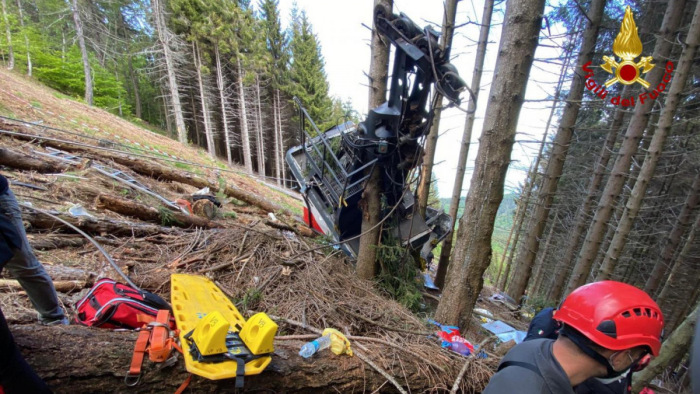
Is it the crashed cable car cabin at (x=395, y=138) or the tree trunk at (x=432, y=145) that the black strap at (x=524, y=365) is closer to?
the crashed cable car cabin at (x=395, y=138)

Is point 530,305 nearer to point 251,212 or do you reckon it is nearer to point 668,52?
point 668,52

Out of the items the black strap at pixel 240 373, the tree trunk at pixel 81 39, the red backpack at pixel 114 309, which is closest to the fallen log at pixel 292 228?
the red backpack at pixel 114 309

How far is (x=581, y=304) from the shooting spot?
1.58 m

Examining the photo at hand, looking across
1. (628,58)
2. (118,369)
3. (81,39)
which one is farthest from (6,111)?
(628,58)

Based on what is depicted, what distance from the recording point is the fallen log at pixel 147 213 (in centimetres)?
443

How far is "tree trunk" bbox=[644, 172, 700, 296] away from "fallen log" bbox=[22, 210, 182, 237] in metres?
11.7

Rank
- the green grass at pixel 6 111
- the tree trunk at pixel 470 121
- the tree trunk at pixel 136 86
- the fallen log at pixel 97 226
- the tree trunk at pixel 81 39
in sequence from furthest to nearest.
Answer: the tree trunk at pixel 136 86 < the tree trunk at pixel 81 39 < the green grass at pixel 6 111 < the tree trunk at pixel 470 121 < the fallen log at pixel 97 226

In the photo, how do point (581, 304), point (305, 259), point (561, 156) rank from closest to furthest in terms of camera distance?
point (581, 304) → point (305, 259) → point (561, 156)

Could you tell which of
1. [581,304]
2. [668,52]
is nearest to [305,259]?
[581,304]

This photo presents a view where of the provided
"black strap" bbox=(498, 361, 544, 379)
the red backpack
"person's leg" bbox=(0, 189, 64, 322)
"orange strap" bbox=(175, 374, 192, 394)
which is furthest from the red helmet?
"person's leg" bbox=(0, 189, 64, 322)

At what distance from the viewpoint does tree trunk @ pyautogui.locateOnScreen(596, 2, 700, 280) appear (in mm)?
4398

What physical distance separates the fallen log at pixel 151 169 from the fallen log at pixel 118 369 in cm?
541

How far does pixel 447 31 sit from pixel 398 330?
5.28m

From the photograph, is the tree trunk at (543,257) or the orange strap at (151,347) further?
the tree trunk at (543,257)
